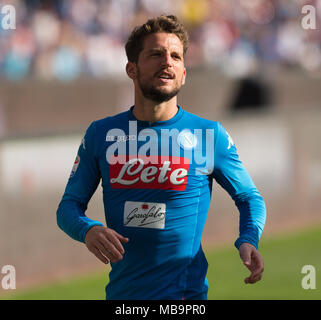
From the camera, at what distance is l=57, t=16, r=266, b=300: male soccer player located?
458cm

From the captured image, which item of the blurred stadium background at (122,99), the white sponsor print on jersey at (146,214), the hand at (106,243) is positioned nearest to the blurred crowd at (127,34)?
the blurred stadium background at (122,99)

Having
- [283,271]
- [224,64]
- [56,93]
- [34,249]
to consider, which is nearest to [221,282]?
[283,271]

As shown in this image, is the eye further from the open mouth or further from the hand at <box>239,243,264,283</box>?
the hand at <box>239,243,264,283</box>

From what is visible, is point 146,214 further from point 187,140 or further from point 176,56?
point 176,56

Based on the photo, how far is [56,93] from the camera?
14023 millimetres

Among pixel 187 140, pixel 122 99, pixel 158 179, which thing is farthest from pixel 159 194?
pixel 122 99

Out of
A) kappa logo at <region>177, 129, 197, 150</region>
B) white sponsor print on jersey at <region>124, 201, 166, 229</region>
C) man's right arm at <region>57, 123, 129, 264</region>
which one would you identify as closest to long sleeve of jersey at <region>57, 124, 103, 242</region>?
man's right arm at <region>57, 123, 129, 264</region>

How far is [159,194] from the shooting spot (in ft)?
15.1

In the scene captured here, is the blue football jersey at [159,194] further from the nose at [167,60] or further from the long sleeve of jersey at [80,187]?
the nose at [167,60]

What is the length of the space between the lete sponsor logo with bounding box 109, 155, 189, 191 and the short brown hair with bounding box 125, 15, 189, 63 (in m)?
0.59

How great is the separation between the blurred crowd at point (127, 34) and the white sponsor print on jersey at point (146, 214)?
949cm

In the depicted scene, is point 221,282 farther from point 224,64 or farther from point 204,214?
point 224,64

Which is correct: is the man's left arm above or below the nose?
below
